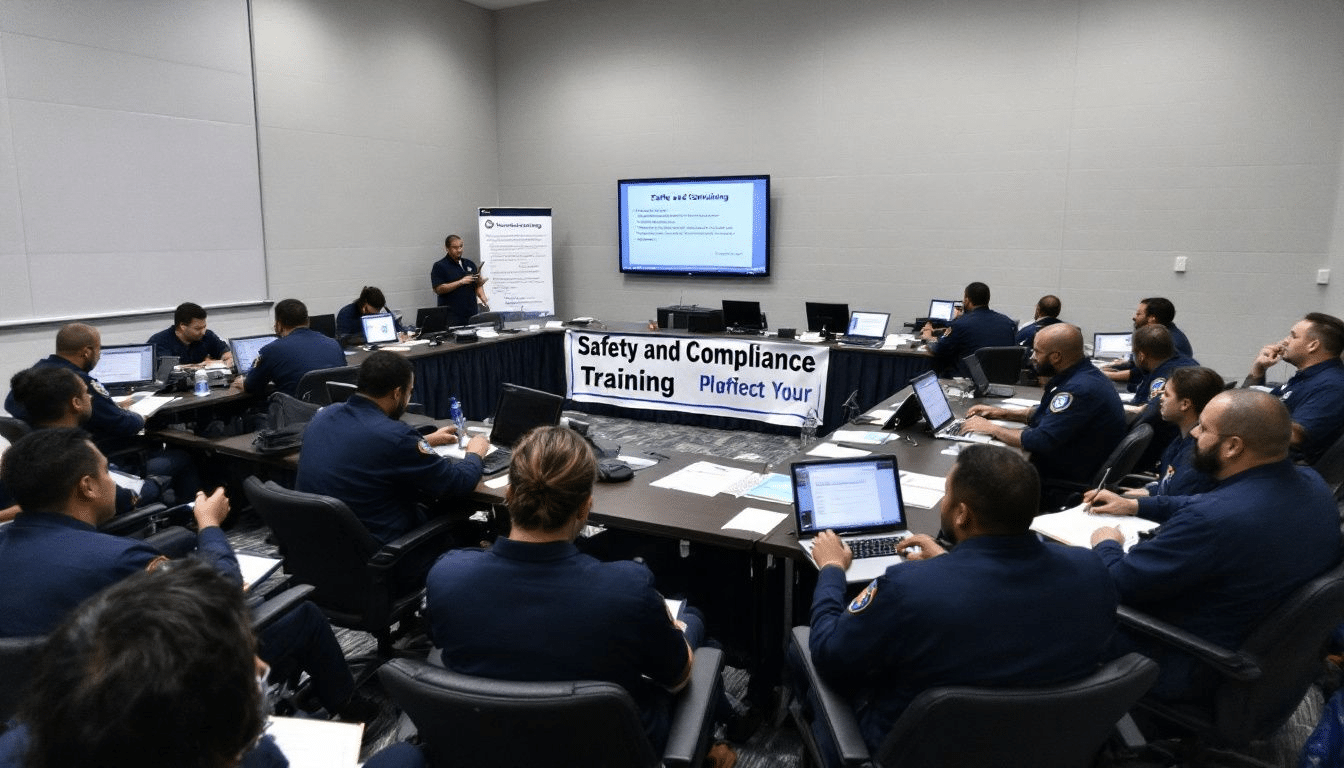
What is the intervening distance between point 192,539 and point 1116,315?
280 inches

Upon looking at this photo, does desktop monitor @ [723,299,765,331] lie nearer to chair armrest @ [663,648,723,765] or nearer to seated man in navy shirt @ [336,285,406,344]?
seated man in navy shirt @ [336,285,406,344]

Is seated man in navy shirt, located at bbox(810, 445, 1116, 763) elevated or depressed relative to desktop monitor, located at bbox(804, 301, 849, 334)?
depressed

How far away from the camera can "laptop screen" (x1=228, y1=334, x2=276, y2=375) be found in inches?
207

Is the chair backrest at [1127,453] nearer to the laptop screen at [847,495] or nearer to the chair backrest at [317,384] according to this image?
the laptop screen at [847,495]

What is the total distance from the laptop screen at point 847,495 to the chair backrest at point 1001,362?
3.19 meters

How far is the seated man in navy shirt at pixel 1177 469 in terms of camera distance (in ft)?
9.08

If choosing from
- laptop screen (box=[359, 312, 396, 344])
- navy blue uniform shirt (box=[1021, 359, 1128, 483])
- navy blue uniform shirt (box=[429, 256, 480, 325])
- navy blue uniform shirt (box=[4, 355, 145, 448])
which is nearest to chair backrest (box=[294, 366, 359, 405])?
navy blue uniform shirt (box=[4, 355, 145, 448])

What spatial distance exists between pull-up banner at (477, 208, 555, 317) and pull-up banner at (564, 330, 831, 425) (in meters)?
2.22

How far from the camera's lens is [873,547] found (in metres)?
2.47

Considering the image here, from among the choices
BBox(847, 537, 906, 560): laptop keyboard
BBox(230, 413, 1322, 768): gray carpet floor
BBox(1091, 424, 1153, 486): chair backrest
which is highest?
BBox(1091, 424, 1153, 486): chair backrest

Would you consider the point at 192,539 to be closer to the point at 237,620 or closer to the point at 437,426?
the point at 437,426

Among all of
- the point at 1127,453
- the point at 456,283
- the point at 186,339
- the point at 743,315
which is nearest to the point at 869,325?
the point at 743,315

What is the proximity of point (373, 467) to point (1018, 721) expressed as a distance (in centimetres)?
218

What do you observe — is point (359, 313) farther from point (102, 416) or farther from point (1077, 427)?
point (1077, 427)
